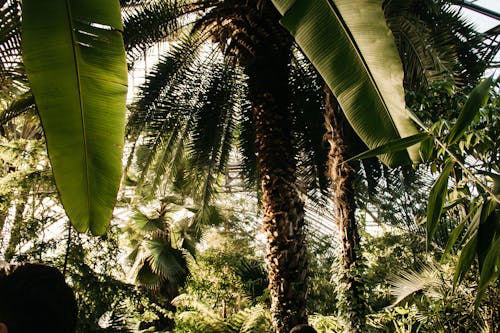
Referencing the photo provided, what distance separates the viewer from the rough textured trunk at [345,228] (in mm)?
5125

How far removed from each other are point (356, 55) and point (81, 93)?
129cm

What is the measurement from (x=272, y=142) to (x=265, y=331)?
10.9ft

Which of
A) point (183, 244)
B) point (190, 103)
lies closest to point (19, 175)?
point (190, 103)

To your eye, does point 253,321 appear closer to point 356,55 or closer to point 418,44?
point 418,44

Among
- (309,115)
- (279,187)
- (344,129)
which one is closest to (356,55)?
(279,187)

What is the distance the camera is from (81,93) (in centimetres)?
185

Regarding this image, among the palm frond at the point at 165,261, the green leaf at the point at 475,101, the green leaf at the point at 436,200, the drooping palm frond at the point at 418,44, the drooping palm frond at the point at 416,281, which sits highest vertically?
the drooping palm frond at the point at 418,44

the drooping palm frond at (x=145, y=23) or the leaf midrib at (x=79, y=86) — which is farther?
the drooping palm frond at (x=145, y=23)

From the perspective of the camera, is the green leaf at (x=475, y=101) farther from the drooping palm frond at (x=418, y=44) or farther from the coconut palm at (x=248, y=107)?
the drooping palm frond at (x=418, y=44)

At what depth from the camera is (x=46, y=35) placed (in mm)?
1723

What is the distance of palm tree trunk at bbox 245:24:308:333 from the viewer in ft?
16.2

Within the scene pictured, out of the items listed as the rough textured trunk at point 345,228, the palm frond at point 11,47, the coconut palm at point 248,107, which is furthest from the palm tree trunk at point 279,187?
the palm frond at point 11,47

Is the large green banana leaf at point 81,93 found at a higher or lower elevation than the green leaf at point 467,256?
higher

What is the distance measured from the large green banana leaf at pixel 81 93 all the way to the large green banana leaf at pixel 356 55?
83 centimetres
